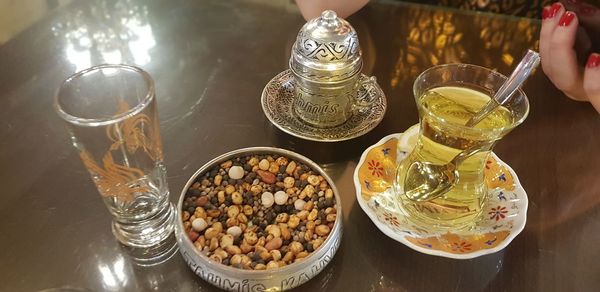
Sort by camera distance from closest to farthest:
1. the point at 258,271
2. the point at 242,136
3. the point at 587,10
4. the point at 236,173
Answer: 1. the point at 258,271
2. the point at 236,173
3. the point at 242,136
4. the point at 587,10

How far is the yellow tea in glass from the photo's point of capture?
53 cm

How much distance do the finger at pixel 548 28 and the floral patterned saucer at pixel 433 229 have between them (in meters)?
0.22

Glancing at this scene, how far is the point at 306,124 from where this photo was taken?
674 mm

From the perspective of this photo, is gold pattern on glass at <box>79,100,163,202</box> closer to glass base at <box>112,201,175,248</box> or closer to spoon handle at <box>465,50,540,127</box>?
glass base at <box>112,201,175,248</box>

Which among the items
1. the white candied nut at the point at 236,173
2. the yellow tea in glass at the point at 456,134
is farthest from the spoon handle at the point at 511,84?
the white candied nut at the point at 236,173

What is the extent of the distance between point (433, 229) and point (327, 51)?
Answer: 0.23 meters

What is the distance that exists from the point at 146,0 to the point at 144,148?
0.53 metres

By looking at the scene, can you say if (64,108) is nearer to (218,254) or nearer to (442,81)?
(218,254)

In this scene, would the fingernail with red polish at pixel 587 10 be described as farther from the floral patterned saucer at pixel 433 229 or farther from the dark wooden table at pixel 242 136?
the floral patterned saucer at pixel 433 229

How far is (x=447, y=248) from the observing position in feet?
1.67

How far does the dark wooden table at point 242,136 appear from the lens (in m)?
0.52

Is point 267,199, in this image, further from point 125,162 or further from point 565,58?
point 565,58

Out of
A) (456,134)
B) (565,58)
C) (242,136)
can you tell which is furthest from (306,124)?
(565,58)

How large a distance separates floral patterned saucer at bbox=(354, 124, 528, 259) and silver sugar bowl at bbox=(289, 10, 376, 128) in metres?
0.08
